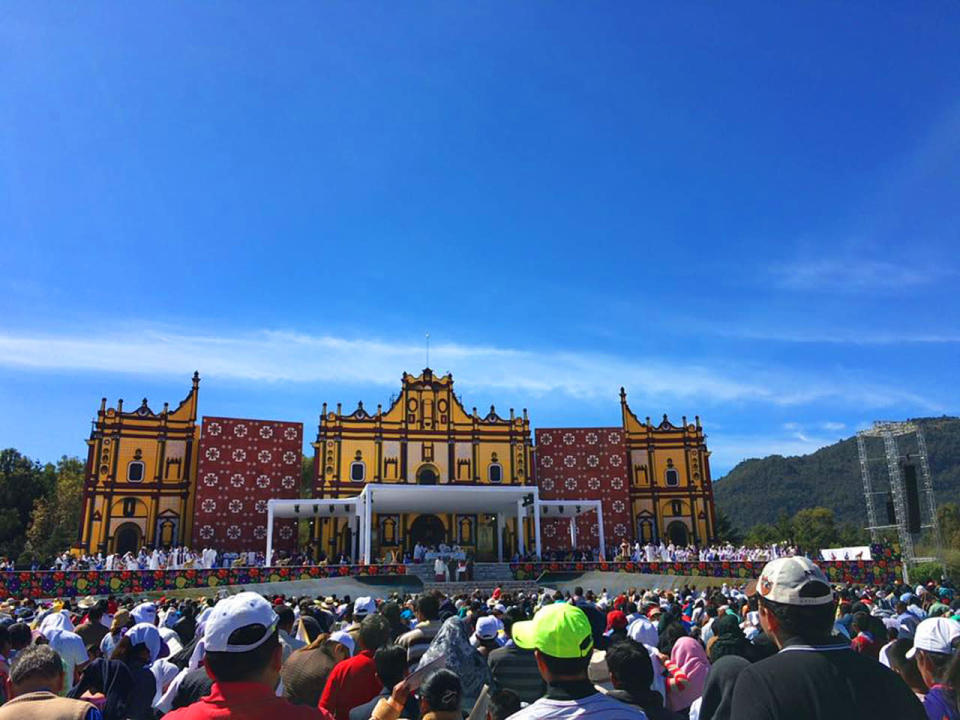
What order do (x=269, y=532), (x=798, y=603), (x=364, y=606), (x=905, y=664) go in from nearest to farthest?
(x=798, y=603), (x=905, y=664), (x=364, y=606), (x=269, y=532)

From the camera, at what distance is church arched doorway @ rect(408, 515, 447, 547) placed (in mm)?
41656

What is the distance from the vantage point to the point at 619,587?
3045 cm

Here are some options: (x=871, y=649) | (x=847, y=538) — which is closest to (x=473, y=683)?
(x=871, y=649)

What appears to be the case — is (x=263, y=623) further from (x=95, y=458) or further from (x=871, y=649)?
(x=95, y=458)

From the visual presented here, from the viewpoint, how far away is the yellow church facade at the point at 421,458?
41.2 meters

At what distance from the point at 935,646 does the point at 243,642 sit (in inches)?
144

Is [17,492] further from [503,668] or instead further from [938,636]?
[938,636]

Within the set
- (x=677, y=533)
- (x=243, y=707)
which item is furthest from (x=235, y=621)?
(x=677, y=533)

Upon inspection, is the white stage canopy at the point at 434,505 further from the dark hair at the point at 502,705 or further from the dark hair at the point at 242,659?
the dark hair at the point at 242,659

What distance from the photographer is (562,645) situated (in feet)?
9.60

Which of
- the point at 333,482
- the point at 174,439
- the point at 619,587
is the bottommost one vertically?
the point at 619,587

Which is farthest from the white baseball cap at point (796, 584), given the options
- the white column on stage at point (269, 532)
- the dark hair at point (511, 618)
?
the white column on stage at point (269, 532)

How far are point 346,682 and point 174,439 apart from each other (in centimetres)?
4030

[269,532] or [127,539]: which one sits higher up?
[269,532]
